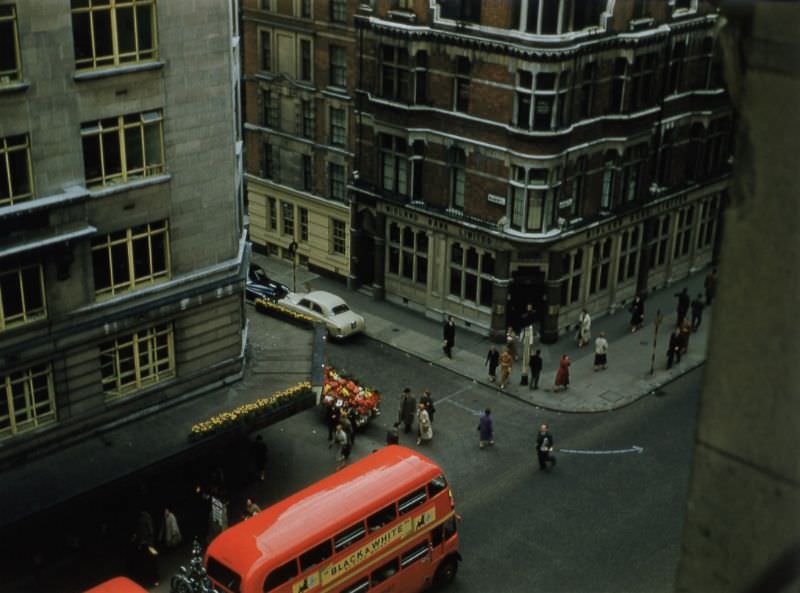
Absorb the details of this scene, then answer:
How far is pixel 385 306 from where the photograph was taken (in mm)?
47688

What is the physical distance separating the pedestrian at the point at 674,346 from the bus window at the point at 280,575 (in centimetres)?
2296

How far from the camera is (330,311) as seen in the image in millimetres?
44312

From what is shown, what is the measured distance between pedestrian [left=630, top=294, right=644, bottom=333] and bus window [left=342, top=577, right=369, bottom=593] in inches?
901

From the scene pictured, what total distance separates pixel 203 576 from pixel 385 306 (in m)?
24.7

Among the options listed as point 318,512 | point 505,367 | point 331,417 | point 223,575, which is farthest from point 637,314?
point 223,575

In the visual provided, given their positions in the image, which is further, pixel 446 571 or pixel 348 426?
pixel 348 426

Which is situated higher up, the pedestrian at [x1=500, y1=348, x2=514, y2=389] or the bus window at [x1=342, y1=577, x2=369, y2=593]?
the bus window at [x1=342, y1=577, x2=369, y2=593]

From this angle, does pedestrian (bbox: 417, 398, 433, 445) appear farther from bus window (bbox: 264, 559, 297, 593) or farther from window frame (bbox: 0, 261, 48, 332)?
window frame (bbox: 0, 261, 48, 332)

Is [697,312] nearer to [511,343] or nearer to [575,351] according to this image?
[575,351]

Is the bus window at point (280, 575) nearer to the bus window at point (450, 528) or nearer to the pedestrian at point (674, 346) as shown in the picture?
the bus window at point (450, 528)

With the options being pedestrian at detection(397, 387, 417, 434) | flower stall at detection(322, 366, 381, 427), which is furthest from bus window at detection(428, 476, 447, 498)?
flower stall at detection(322, 366, 381, 427)

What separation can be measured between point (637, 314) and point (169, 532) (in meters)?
23.6

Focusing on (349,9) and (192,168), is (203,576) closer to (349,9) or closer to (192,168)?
(192,168)

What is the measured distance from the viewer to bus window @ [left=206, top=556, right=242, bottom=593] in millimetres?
23672
